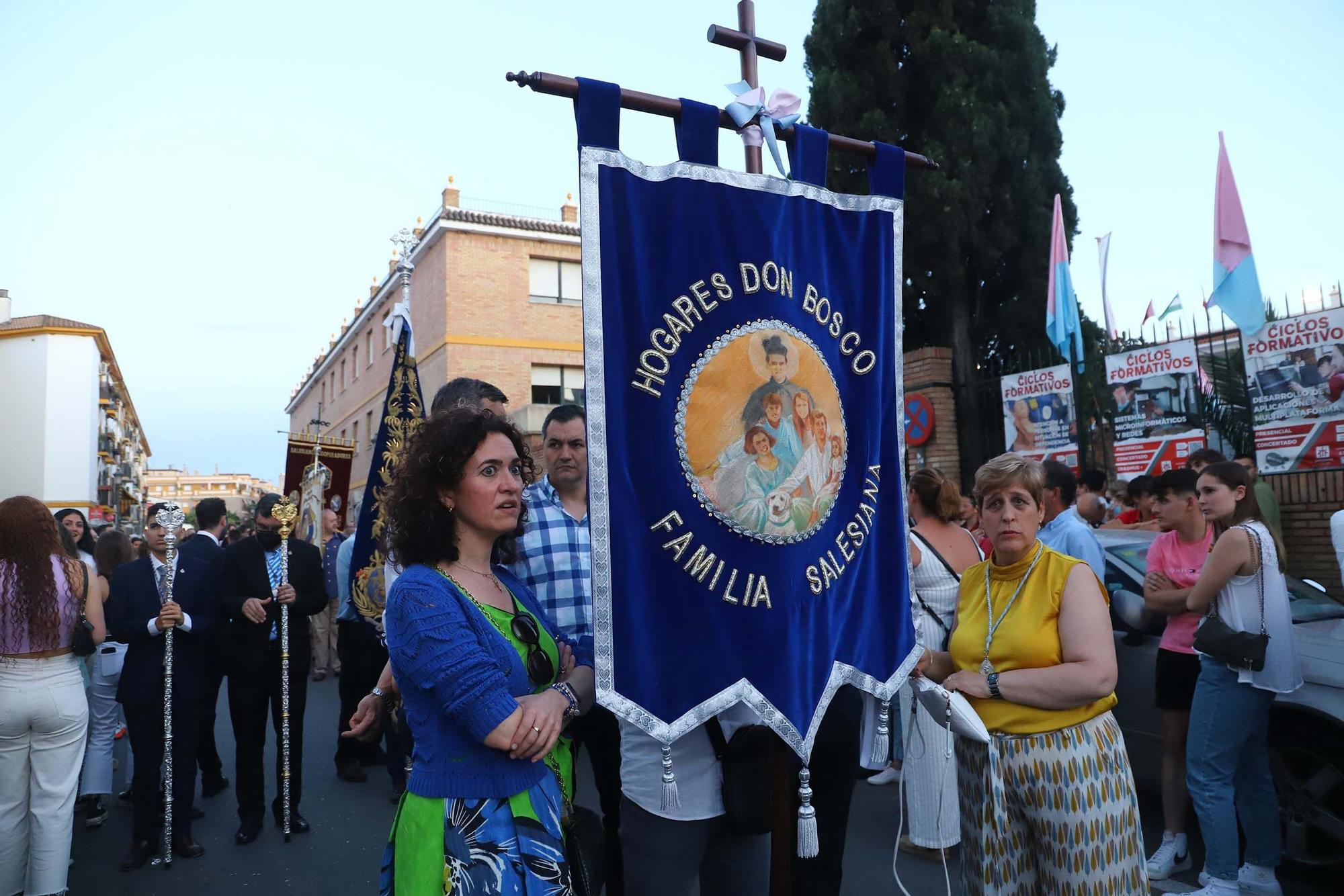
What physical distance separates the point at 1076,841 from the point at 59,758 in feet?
14.5

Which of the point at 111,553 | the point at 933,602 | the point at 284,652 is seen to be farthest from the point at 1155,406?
the point at 111,553

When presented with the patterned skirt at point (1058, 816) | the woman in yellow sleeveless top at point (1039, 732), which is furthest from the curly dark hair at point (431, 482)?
the patterned skirt at point (1058, 816)

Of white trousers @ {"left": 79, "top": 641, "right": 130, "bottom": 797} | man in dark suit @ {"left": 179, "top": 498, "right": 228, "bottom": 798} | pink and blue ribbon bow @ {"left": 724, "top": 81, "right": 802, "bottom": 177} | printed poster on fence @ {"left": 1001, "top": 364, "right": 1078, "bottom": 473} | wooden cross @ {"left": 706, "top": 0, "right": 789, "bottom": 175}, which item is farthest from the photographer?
printed poster on fence @ {"left": 1001, "top": 364, "right": 1078, "bottom": 473}

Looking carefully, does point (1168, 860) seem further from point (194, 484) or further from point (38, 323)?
point (194, 484)

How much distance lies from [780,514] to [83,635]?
383 cm

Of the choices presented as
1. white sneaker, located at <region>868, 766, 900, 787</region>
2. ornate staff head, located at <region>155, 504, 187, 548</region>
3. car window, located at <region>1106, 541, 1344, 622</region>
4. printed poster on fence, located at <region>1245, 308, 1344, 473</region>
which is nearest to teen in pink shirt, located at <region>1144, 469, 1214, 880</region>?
car window, located at <region>1106, 541, 1344, 622</region>

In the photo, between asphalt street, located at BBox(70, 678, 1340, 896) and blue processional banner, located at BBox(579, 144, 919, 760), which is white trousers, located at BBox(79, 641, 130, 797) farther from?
blue processional banner, located at BBox(579, 144, 919, 760)

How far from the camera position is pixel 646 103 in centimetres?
244

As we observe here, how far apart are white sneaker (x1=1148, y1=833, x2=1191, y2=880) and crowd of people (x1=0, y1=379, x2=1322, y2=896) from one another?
Result: 0.01 meters

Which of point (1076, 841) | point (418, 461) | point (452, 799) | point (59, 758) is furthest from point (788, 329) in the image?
point (59, 758)

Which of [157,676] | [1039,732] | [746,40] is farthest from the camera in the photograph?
[157,676]

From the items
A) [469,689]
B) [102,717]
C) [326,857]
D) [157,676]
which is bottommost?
[326,857]

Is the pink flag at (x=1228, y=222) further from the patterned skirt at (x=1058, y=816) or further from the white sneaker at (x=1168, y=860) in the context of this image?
the patterned skirt at (x=1058, y=816)

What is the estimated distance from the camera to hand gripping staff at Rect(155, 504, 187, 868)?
4.88 metres
